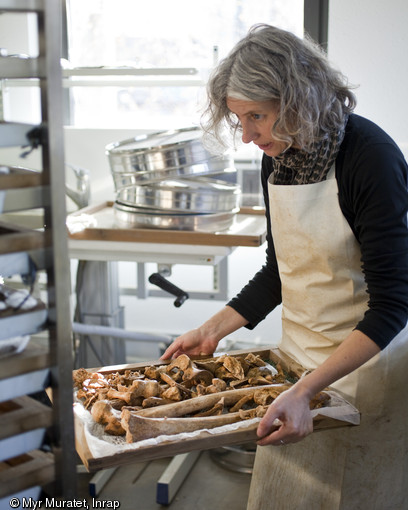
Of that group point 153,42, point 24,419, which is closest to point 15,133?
point 24,419

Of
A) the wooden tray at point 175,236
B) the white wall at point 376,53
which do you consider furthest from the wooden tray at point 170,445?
the white wall at point 376,53

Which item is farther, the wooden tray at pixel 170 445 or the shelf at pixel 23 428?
the wooden tray at pixel 170 445

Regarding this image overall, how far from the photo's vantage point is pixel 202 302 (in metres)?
3.67

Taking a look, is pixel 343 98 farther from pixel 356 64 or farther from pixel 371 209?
pixel 356 64

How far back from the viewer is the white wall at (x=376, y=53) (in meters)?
3.02

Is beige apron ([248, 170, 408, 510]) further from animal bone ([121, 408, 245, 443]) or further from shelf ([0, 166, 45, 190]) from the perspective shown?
shelf ([0, 166, 45, 190])

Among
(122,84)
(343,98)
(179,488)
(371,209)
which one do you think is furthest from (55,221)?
(122,84)

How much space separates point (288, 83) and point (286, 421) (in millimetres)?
672

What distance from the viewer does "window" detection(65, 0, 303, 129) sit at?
134 inches

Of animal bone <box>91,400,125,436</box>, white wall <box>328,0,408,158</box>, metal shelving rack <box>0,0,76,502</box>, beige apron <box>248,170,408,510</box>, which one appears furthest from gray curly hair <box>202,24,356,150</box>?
white wall <box>328,0,408,158</box>

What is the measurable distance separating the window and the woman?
6.26 ft

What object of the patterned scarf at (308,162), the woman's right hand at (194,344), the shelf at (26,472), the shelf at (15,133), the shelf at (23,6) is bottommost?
the woman's right hand at (194,344)

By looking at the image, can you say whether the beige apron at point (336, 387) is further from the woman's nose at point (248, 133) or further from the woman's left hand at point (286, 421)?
the woman's left hand at point (286, 421)

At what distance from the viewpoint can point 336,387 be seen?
1573 mm
